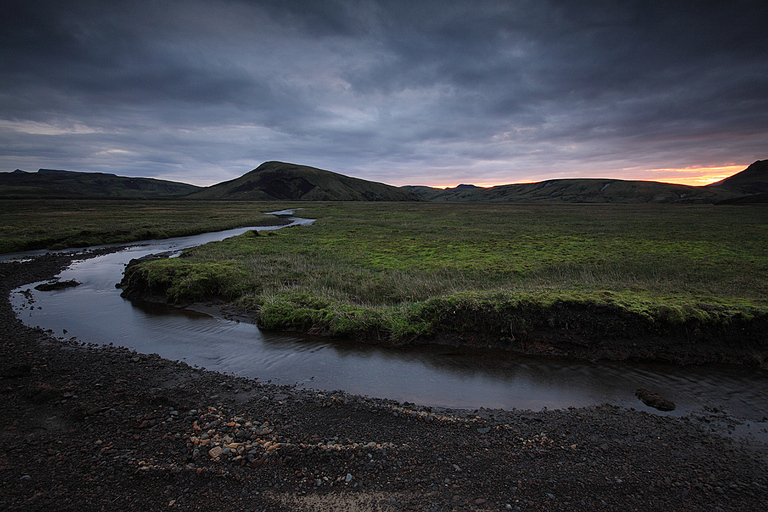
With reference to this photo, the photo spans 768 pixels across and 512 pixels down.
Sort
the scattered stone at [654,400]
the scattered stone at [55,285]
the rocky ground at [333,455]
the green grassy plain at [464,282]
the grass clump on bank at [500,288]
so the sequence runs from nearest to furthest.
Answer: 1. the rocky ground at [333,455]
2. the scattered stone at [654,400]
3. the grass clump on bank at [500,288]
4. the green grassy plain at [464,282]
5. the scattered stone at [55,285]

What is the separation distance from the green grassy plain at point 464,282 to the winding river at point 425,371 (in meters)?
1.29

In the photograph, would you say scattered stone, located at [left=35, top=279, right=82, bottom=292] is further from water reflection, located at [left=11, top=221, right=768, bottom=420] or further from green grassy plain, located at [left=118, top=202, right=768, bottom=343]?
water reflection, located at [left=11, top=221, right=768, bottom=420]

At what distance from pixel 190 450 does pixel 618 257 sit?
27992mm

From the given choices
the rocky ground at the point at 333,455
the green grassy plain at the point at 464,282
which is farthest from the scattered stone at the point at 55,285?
the rocky ground at the point at 333,455

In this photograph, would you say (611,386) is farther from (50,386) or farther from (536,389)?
(50,386)

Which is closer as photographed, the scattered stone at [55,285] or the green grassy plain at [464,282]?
the green grassy plain at [464,282]

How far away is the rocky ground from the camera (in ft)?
16.9

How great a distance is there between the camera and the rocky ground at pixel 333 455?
5156 mm

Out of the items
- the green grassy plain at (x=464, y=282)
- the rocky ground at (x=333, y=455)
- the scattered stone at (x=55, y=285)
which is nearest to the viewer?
the rocky ground at (x=333, y=455)

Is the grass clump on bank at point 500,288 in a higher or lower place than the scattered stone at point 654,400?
higher

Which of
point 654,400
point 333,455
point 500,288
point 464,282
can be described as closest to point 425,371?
point 333,455

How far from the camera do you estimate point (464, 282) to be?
17641 mm

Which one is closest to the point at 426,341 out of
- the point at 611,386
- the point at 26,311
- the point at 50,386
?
the point at 611,386

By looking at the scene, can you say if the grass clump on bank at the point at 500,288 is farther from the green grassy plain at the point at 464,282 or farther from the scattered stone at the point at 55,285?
the scattered stone at the point at 55,285
